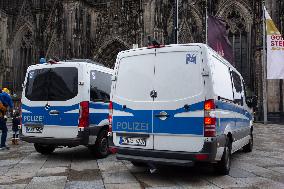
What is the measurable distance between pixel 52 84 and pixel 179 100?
3610 millimetres

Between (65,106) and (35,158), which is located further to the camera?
(35,158)

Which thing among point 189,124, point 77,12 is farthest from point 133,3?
point 189,124

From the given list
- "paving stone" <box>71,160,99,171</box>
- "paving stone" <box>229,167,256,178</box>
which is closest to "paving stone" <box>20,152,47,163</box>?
"paving stone" <box>71,160,99,171</box>

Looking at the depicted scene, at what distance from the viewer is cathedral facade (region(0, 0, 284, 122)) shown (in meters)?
26.5

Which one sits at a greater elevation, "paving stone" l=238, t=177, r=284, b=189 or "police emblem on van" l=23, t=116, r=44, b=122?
"police emblem on van" l=23, t=116, r=44, b=122

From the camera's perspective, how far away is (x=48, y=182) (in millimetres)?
5797

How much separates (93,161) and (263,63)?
19.7m

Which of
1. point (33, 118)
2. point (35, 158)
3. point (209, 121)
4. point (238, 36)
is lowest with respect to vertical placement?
point (35, 158)

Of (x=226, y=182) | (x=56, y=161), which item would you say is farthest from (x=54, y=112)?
(x=226, y=182)

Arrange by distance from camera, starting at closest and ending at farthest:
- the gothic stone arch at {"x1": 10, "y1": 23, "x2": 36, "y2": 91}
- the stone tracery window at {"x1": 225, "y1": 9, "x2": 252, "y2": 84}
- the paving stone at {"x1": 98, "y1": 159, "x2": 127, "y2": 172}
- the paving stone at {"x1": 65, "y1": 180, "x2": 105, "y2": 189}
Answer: the paving stone at {"x1": 65, "y1": 180, "x2": 105, "y2": 189} → the paving stone at {"x1": 98, "y1": 159, "x2": 127, "y2": 172} → the stone tracery window at {"x1": 225, "y1": 9, "x2": 252, "y2": 84} → the gothic stone arch at {"x1": 10, "y1": 23, "x2": 36, "y2": 91}

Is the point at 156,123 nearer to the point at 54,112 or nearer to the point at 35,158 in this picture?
the point at 54,112

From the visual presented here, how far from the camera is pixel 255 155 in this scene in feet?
29.9

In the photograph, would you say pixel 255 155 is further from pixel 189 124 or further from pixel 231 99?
pixel 189 124

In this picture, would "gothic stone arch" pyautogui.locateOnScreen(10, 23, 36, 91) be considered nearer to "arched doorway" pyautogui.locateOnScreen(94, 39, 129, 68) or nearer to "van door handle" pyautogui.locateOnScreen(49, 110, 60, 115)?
"arched doorway" pyautogui.locateOnScreen(94, 39, 129, 68)
